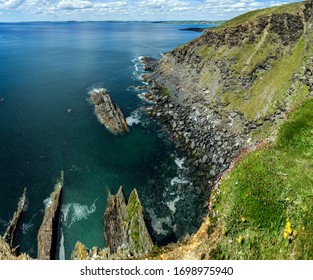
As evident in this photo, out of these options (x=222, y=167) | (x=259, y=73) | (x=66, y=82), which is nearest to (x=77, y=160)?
(x=222, y=167)

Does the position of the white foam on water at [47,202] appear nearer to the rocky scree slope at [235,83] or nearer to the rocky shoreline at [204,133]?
the rocky shoreline at [204,133]

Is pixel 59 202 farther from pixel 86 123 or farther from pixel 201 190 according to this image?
pixel 86 123

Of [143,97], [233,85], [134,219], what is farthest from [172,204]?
[143,97]

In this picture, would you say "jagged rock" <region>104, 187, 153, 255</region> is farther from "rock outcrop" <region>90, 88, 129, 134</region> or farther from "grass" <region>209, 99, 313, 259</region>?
"rock outcrop" <region>90, 88, 129, 134</region>

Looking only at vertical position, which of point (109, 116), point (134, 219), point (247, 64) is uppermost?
point (247, 64)

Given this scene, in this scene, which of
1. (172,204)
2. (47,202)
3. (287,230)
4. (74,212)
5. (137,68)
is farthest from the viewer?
(137,68)

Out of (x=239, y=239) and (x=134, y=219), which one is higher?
(x=239, y=239)

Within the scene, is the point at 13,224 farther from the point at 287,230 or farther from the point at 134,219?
the point at 287,230
